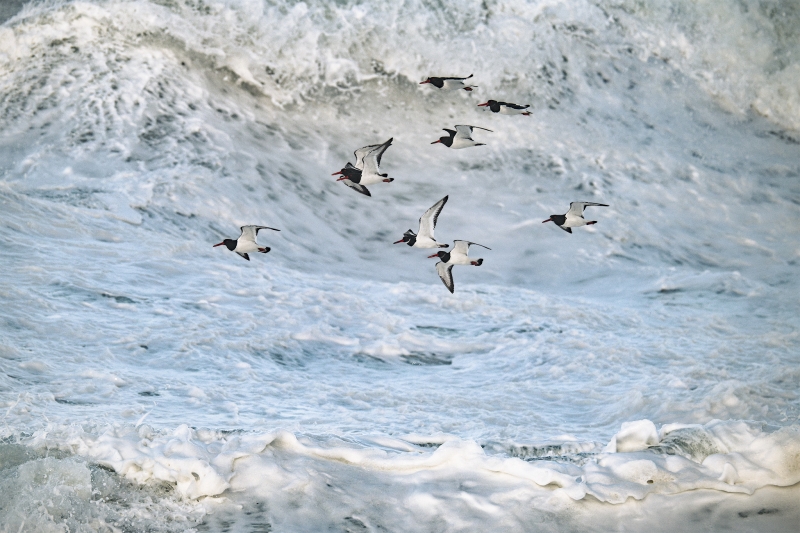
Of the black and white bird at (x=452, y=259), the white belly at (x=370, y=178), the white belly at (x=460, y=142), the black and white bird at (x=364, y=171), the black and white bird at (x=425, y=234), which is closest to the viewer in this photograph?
the black and white bird at (x=364, y=171)

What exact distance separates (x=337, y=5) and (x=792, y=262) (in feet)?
22.4

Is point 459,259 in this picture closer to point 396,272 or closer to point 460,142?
point 460,142

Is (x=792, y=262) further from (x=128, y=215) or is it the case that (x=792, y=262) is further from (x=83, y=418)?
(x=83, y=418)

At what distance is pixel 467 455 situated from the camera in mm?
4469

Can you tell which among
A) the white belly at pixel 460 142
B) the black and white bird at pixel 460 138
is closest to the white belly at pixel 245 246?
the black and white bird at pixel 460 138

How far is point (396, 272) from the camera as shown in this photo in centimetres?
949

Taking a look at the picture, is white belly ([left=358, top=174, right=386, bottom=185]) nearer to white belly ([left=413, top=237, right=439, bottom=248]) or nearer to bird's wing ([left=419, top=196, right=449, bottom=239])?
bird's wing ([left=419, top=196, right=449, bottom=239])

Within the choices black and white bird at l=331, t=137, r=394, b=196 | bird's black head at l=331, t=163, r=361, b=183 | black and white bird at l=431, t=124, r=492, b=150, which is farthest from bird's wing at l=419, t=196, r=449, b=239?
black and white bird at l=431, t=124, r=492, b=150

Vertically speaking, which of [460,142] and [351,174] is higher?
[351,174]

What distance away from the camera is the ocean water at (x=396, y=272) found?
417 centimetres

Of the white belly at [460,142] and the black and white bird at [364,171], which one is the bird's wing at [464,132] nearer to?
the white belly at [460,142]

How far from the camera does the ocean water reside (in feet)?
13.7

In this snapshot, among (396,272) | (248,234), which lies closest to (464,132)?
(248,234)

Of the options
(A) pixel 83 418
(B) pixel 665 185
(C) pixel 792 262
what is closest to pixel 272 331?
(A) pixel 83 418
